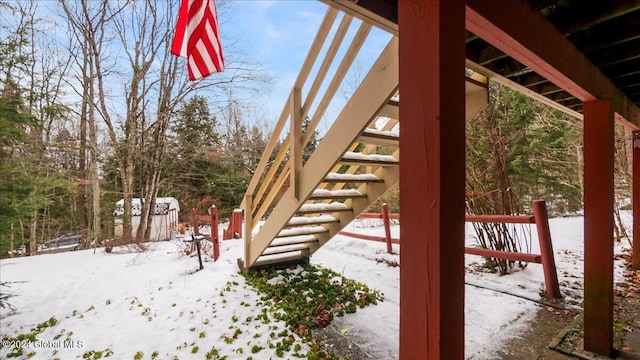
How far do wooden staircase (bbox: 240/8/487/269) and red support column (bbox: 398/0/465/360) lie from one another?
0.87m

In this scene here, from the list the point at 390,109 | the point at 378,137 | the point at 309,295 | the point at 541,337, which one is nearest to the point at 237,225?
the point at 309,295

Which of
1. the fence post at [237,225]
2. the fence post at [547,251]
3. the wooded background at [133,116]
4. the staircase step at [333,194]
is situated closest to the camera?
the staircase step at [333,194]

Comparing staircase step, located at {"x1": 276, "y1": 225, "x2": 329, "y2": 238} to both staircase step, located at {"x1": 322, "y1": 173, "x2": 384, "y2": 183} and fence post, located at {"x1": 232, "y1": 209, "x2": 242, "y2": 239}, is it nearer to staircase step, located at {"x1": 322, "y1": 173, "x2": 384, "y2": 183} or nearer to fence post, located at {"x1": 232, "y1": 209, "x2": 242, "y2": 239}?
staircase step, located at {"x1": 322, "y1": 173, "x2": 384, "y2": 183}

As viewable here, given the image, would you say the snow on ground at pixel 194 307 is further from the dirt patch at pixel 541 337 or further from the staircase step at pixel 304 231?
the staircase step at pixel 304 231

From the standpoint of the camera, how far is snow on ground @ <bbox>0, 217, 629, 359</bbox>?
2.36m

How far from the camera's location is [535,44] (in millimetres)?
1258

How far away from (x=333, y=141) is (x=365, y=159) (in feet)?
1.39

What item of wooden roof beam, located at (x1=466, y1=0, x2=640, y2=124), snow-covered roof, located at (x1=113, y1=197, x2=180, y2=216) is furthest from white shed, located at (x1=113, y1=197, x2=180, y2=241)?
wooden roof beam, located at (x1=466, y1=0, x2=640, y2=124)

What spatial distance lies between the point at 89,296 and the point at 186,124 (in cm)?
724

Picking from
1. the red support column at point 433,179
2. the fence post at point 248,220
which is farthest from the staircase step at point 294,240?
the red support column at point 433,179

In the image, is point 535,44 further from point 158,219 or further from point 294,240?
point 158,219

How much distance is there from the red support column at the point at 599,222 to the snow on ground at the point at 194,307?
1.77ft

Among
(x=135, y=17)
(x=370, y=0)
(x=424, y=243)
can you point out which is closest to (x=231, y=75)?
(x=135, y=17)

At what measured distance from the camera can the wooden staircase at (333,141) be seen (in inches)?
75.3
